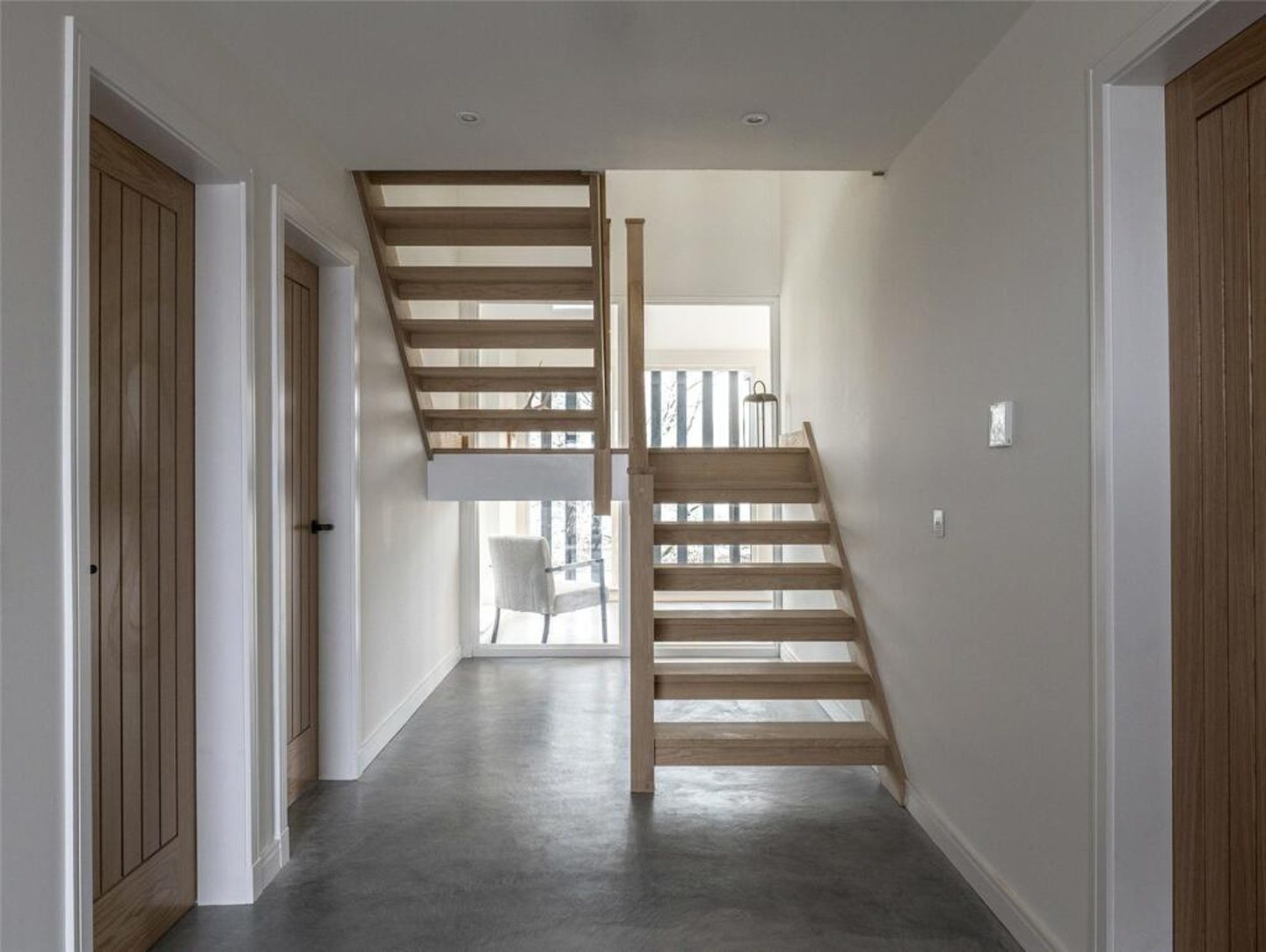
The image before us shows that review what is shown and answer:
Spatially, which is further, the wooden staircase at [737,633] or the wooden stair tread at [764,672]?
the wooden stair tread at [764,672]

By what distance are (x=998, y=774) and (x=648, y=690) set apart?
4.44 ft

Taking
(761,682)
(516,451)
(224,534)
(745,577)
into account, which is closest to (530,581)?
(516,451)

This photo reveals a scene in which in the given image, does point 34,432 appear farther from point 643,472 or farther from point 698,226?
point 698,226

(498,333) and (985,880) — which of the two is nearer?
(985,880)

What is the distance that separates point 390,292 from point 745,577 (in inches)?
82.6

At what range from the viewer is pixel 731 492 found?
434 centimetres

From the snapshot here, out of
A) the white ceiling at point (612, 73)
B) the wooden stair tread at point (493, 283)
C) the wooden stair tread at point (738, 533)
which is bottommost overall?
the wooden stair tread at point (738, 533)

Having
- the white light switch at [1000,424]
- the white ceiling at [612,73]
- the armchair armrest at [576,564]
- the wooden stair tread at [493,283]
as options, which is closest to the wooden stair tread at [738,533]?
the wooden stair tread at [493,283]

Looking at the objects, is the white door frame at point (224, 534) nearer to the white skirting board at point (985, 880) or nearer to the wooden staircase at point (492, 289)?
the wooden staircase at point (492, 289)

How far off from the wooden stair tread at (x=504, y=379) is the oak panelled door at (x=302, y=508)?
3.53 ft

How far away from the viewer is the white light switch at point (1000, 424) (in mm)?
2293

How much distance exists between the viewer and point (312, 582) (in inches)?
135

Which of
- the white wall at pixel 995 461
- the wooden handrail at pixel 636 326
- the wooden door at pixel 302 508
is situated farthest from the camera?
the wooden handrail at pixel 636 326

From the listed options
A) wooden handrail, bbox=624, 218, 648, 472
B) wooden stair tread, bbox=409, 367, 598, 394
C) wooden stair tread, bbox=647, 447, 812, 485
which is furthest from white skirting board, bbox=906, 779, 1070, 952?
wooden stair tread, bbox=409, 367, 598, 394
